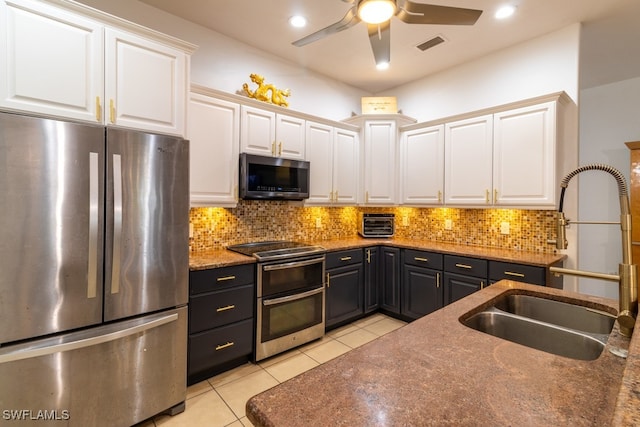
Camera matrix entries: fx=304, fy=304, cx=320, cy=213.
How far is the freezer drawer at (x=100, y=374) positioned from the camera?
4.84 feet

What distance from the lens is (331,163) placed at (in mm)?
3527

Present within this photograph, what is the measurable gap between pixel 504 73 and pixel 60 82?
12.6 ft

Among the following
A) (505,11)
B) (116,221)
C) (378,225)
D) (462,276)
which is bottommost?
(462,276)

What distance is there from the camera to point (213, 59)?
9.62 feet

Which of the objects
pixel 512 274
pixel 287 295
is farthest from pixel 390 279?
pixel 287 295

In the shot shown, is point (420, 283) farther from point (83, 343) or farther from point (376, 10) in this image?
point (83, 343)

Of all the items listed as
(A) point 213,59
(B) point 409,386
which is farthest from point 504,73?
(B) point 409,386

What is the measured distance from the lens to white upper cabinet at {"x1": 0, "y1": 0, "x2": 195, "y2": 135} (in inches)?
61.7

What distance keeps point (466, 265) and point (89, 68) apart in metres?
3.26

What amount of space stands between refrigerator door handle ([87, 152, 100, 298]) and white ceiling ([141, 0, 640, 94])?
5.64 feet

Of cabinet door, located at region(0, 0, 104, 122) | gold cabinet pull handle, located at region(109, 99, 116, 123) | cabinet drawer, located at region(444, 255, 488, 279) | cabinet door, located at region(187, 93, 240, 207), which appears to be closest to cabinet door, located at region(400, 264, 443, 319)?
cabinet drawer, located at region(444, 255, 488, 279)

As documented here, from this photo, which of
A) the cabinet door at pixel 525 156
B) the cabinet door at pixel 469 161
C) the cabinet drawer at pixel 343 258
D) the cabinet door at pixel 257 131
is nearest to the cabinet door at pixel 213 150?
the cabinet door at pixel 257 131

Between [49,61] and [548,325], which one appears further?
[49,61]

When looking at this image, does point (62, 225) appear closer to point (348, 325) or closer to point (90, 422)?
point (90, 422)
